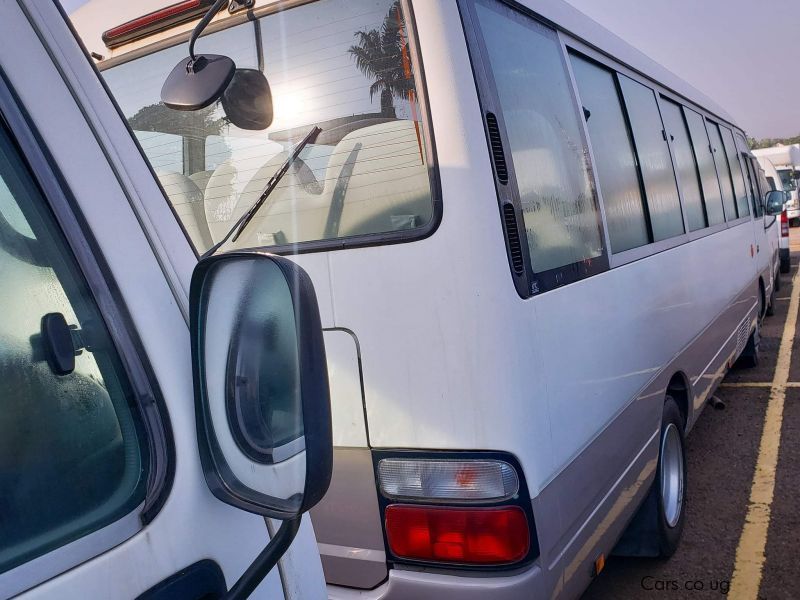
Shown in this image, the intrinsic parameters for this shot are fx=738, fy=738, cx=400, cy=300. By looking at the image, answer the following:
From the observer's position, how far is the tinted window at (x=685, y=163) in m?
4.68

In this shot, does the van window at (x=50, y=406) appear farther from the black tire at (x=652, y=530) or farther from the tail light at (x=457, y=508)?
the black tire at (x=652, y=530)

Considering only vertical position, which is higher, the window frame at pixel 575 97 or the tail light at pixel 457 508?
the window frame at pixel 575 97

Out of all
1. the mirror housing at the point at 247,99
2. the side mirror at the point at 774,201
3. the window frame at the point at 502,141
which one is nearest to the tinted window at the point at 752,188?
the side mirror at the point at 774,201

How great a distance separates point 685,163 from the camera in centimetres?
496

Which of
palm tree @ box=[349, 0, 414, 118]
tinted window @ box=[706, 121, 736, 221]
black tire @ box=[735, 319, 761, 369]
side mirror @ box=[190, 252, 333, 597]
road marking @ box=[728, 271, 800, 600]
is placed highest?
palm tree @ box=[349, 0, 414, 118]

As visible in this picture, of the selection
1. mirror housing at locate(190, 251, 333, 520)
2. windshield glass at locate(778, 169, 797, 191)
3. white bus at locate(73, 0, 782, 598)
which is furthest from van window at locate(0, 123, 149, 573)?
windshield glass at locate(778, 169, 797, 191)

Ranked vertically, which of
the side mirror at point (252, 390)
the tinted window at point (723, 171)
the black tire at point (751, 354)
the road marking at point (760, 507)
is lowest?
the road marking at point (760, 507)

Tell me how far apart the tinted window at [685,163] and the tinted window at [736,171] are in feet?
6.69

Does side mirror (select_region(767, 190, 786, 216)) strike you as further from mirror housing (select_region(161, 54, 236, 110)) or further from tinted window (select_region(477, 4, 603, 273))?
mirror housing (select_region(161, 54, 236, 110))

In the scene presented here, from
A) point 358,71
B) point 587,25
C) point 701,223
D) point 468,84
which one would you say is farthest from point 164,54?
point 701,223

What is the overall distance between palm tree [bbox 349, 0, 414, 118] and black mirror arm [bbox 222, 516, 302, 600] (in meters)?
1.48

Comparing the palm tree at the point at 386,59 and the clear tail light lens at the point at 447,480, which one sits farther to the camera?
the palm tree at the point at 386,59

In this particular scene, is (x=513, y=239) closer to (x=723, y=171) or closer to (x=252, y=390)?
(x=252, y=390)

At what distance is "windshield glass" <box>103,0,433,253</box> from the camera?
2.28 m
